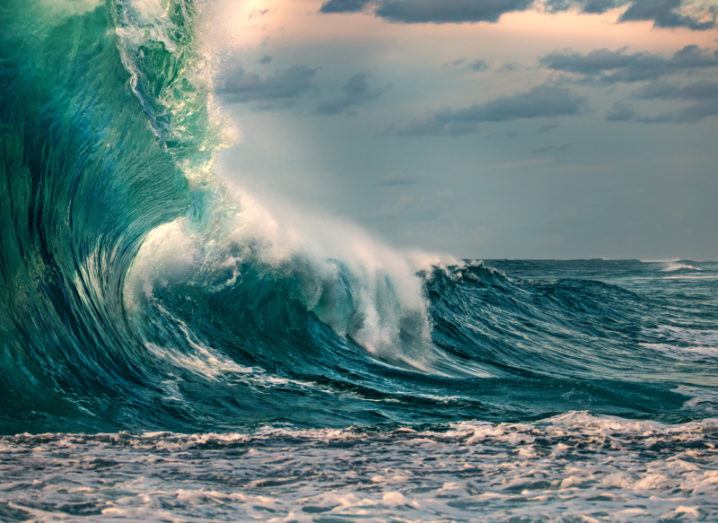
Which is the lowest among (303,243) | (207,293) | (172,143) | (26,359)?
(26,359)

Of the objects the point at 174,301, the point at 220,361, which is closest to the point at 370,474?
Result: the point at 220,361

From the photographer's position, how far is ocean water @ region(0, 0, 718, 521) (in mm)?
5293

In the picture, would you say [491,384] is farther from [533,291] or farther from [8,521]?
[533,291]

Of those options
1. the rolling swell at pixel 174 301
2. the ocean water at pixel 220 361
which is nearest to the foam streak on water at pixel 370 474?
the ocean water at pixel 220 361

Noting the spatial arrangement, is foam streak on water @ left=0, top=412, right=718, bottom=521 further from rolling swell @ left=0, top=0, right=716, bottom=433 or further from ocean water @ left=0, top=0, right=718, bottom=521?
rolling swell @ left=0, top=0, right=716, bottom=433

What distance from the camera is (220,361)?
1069 cm

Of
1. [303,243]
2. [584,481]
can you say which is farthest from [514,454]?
[303,243]

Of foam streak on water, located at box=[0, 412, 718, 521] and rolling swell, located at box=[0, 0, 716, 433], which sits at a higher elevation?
rolling swell, located at box=[0, 0, 716, 433]

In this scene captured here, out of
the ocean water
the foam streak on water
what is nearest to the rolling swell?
the ocean water

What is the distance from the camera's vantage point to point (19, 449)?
6.06 meters

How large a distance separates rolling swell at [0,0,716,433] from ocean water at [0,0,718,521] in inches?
1.4

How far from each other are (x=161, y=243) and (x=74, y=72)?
4.20 metres

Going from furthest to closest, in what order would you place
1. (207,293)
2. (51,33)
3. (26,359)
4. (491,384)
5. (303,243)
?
1. (303,243)
2. (207,293)
3. (491,384)
4. (51,33)
5. (26,359)

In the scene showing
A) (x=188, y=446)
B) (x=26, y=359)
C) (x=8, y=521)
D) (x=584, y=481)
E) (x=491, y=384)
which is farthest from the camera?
(x=491, y=384)
